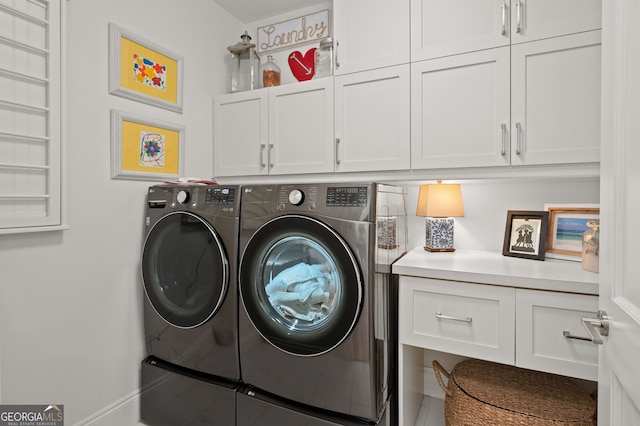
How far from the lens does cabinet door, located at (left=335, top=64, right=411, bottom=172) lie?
1.80 m

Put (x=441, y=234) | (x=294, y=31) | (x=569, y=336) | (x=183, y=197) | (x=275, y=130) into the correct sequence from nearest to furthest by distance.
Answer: (x=569, y=336) → (x=183, y=197) → (x=441, y=234) → (x=275, y=130) → (x=294, y=31)

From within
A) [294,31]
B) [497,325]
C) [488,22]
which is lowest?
[497,325]

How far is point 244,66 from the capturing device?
245cm

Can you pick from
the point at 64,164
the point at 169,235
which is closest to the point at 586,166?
the point at 169,235

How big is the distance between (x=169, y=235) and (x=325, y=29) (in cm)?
174

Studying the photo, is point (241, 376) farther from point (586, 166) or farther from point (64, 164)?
point (586, 166)

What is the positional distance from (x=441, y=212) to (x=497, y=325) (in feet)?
2.34

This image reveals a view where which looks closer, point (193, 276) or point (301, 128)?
point (193, 276)

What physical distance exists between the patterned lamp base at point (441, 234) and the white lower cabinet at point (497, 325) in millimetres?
483

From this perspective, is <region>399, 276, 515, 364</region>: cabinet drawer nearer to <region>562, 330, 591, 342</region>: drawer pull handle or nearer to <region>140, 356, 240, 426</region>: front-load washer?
<region>562, 330, 591, 342</region>: drawer pull handle

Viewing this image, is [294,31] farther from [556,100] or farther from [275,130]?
[556,100]

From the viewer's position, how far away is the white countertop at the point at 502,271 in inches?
50.7

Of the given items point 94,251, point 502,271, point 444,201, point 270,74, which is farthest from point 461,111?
point 94,251

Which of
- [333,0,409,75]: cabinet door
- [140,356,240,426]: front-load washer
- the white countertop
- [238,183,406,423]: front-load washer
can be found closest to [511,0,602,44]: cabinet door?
[333,0,409,75]: cabinet door
